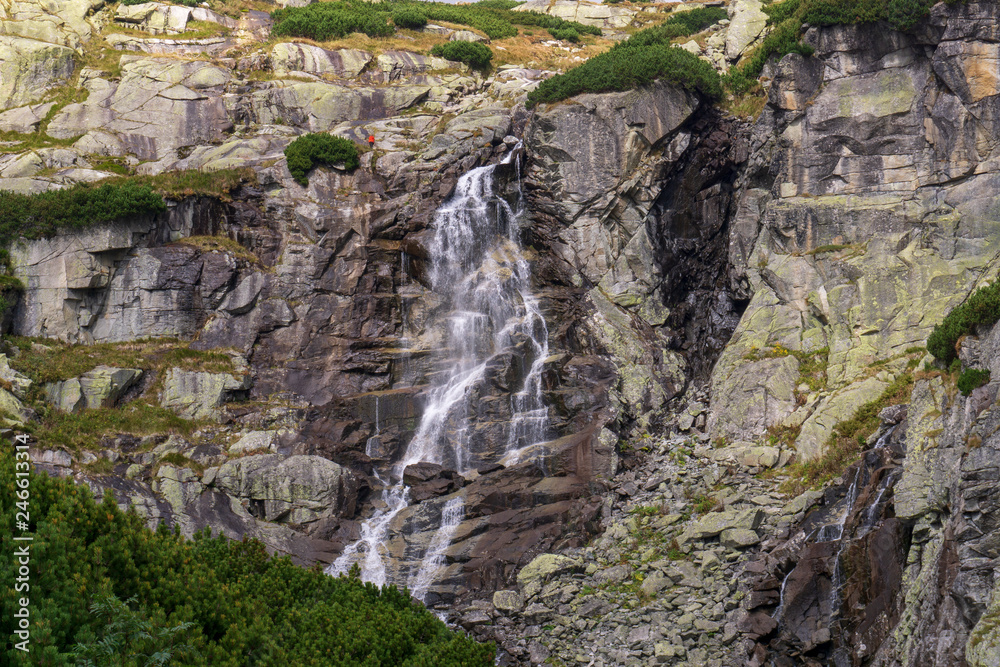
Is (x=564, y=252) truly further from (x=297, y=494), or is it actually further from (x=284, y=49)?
(x=284, y=49)

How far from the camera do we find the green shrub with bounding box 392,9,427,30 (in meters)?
52.2

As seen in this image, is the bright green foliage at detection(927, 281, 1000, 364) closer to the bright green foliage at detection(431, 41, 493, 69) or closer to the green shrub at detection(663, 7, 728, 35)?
the green shrub at detection(663, 7, 728, 35)

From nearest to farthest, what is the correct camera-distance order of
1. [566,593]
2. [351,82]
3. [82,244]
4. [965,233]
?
[566,593], [965,233], [82,244], [351,82]

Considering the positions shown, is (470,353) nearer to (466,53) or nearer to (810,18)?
(810,18)

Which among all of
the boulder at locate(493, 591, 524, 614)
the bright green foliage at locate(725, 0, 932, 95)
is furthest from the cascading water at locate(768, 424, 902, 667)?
the bright green foliage at locate(725, 0, 932, 95)

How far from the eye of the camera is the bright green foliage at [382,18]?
49.4 meters

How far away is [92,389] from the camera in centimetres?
3033

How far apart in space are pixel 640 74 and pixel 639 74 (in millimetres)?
46

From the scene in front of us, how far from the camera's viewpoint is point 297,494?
90.7ft

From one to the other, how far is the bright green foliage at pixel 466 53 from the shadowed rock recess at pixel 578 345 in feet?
20.3

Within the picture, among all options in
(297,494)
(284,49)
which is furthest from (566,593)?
(284,49)

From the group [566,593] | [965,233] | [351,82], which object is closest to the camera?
[566,593]

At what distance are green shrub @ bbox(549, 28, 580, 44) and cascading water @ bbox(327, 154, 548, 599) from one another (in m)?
22.1

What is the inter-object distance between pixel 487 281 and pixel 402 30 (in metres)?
25.7
